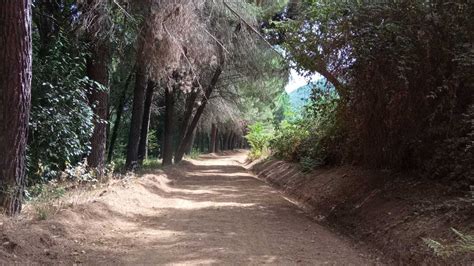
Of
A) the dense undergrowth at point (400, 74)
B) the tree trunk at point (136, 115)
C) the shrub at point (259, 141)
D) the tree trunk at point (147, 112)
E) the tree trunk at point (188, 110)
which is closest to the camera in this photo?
the dense undergrowth at point (400, 74)

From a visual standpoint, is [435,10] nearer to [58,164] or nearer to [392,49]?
[392,49]

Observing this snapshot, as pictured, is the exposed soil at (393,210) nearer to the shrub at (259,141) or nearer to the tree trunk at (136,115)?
the tree trunk at (136,115)

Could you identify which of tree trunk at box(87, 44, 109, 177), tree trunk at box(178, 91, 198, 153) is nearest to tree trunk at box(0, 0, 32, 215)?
tree trunk at box(87, 44, 109, 177)

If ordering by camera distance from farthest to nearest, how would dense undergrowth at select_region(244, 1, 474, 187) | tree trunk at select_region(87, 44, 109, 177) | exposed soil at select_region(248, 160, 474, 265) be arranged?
tree trunk at select_region(87, 44, 109, 177), dense undergrowth at select_region(244, 1, 474, 187), exposed soil at select_region(248, 160, 474, 265)

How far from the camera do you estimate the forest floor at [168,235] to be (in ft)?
20.9

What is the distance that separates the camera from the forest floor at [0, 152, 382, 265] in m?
6.37

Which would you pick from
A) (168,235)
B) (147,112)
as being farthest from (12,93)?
(147,112)

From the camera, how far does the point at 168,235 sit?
816 centimetres

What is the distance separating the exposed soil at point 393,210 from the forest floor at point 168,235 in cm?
47

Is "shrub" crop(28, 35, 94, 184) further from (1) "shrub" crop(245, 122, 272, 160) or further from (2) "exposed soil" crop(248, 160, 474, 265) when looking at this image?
(1) "shrub" crop(245, 122, 272, 160)

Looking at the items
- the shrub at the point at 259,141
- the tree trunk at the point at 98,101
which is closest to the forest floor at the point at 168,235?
the tree trunk at the point at 98,101

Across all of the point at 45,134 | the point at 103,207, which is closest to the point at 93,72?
the point at 45,134

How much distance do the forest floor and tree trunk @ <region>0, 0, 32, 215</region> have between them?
22.5 inches

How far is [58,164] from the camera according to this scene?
11.6 m
